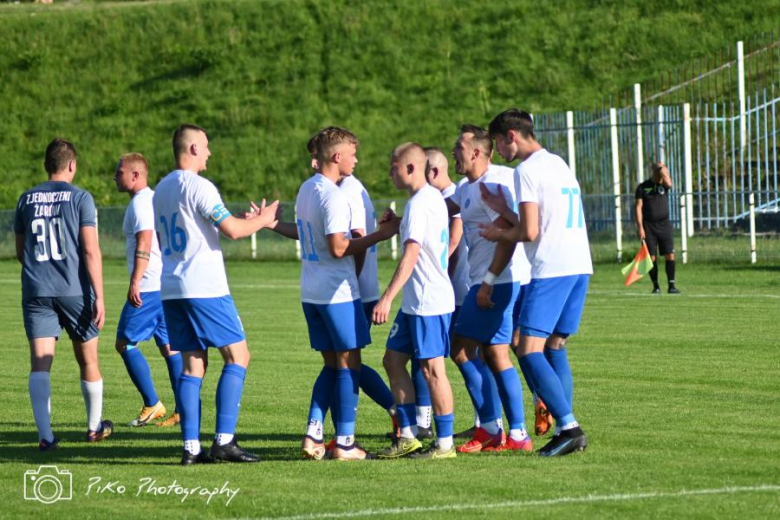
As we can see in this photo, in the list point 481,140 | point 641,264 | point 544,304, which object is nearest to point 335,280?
point 544,304

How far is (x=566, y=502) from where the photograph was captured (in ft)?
22.6

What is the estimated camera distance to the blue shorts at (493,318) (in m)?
8.77

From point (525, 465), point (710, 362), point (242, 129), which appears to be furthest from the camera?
point (242, 129)

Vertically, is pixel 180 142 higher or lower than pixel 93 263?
higher

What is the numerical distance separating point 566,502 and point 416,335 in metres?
1.89

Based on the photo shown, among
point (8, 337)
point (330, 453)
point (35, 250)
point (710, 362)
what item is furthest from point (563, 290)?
point (8, 337)

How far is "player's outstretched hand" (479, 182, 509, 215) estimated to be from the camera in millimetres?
8703

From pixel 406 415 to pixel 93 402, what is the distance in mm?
2419

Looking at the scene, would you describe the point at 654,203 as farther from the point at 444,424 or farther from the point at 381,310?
the point at 381,310

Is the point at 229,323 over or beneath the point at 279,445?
over

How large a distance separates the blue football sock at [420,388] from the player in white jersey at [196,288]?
1.41 meters

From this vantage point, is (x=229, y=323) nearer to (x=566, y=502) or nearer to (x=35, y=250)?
(x=35, y=250)

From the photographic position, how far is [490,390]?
9062 millimetres

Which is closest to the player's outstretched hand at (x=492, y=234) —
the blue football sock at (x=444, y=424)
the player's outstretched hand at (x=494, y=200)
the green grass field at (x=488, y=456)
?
the player's outstretched hand at (x=494, y=200)
